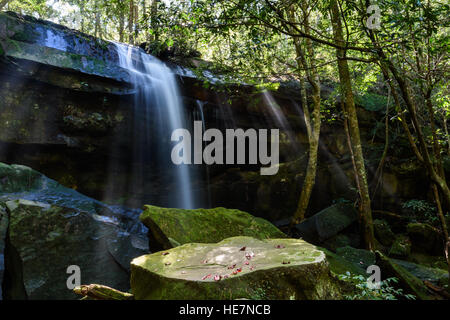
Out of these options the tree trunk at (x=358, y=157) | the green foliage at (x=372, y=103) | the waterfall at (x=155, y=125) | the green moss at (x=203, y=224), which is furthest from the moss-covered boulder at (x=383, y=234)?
the waterfall at (x=155, y=125)

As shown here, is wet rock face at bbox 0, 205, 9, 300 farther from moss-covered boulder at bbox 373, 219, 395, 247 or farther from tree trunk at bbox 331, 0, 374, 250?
moss-covered boulder at bbox 373, 219, 395, 247

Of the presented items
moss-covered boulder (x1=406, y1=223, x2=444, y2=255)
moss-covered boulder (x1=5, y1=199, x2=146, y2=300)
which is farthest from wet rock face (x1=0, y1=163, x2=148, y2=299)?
moss-covered boulder (x1=406, y1=223, x2=444, y2=255)

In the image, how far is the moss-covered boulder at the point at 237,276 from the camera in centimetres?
244

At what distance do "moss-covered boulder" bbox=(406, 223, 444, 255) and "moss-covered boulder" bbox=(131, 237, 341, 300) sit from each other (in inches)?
256

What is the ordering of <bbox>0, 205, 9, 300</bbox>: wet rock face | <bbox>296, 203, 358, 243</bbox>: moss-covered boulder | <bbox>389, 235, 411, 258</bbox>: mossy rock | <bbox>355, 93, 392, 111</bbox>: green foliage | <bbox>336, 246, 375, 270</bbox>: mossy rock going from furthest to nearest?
<bbox>355, 93, 392, 111</bbox>: green foliage → <bbox>296, 203, 358, 243</bbox>: moss-covered boulder → <bbox>389, 235, 411, 258</bbox>: mossy rock → <bbox>336, 246, 375, 270</bbox>: mossy rock → <bbox>0, 205, 9, 300</bbox>: wet rock face

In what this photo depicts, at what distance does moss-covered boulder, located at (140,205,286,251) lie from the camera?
4641 mm

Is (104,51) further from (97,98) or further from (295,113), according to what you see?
(295,113)

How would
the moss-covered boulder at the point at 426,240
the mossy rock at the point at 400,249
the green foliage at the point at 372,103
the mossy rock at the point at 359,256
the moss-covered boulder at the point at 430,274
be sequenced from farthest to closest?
the green foliage at the point at 372,103, the moss-covered boulder at the point at 426,240, the mossy rock at the point at 400,249, the mossy rock at the point at 359,256, the moss-covered boulder at the point at 430,274

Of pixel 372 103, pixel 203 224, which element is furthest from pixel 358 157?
pixel 372 103

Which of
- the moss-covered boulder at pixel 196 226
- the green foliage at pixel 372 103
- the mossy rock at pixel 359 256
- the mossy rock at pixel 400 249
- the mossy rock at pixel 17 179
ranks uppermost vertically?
the green foliage at pixel 372 103

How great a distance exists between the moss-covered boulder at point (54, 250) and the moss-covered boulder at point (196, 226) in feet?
2.64

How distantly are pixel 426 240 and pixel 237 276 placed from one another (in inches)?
307

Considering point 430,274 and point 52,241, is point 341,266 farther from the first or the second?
point 52,241

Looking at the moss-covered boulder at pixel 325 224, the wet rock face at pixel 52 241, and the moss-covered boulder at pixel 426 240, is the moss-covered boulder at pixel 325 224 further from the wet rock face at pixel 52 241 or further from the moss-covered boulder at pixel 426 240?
the wet rock face at pixel 52 241
